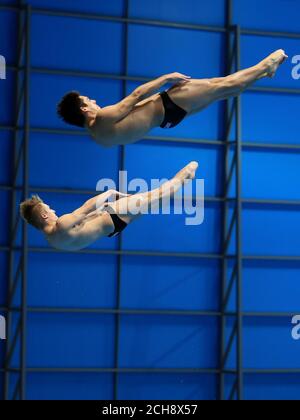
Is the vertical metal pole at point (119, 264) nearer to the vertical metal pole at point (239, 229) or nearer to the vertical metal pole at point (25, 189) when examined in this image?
the vertical metal pole at point (25, 189)

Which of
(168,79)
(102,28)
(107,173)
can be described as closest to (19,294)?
(107,173)

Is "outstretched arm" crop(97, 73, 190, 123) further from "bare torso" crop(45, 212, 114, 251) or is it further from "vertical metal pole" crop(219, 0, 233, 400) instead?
"vertical metal pole" crop(219, 0, 233, 400)

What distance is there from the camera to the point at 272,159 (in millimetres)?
13305

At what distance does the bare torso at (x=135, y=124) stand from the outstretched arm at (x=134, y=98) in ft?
0.21

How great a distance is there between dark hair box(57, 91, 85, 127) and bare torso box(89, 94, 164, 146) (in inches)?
7.4

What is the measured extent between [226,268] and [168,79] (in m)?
4.99

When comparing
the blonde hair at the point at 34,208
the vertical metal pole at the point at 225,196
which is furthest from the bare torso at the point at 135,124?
the vertical metal pole at the point at 225,196

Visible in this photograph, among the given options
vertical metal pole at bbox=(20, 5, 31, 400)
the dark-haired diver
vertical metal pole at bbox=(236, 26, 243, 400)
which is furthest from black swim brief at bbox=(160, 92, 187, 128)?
vertical metal pole at bbox=(236, 26, 243, 400)

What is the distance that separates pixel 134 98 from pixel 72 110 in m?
0.64

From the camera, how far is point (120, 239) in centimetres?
1275

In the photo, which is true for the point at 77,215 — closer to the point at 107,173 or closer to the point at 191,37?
the point at 107,173

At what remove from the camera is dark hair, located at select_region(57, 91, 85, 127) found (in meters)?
8.90

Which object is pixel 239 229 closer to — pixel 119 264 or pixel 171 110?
pixel 119 264

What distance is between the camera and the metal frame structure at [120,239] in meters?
12.1
